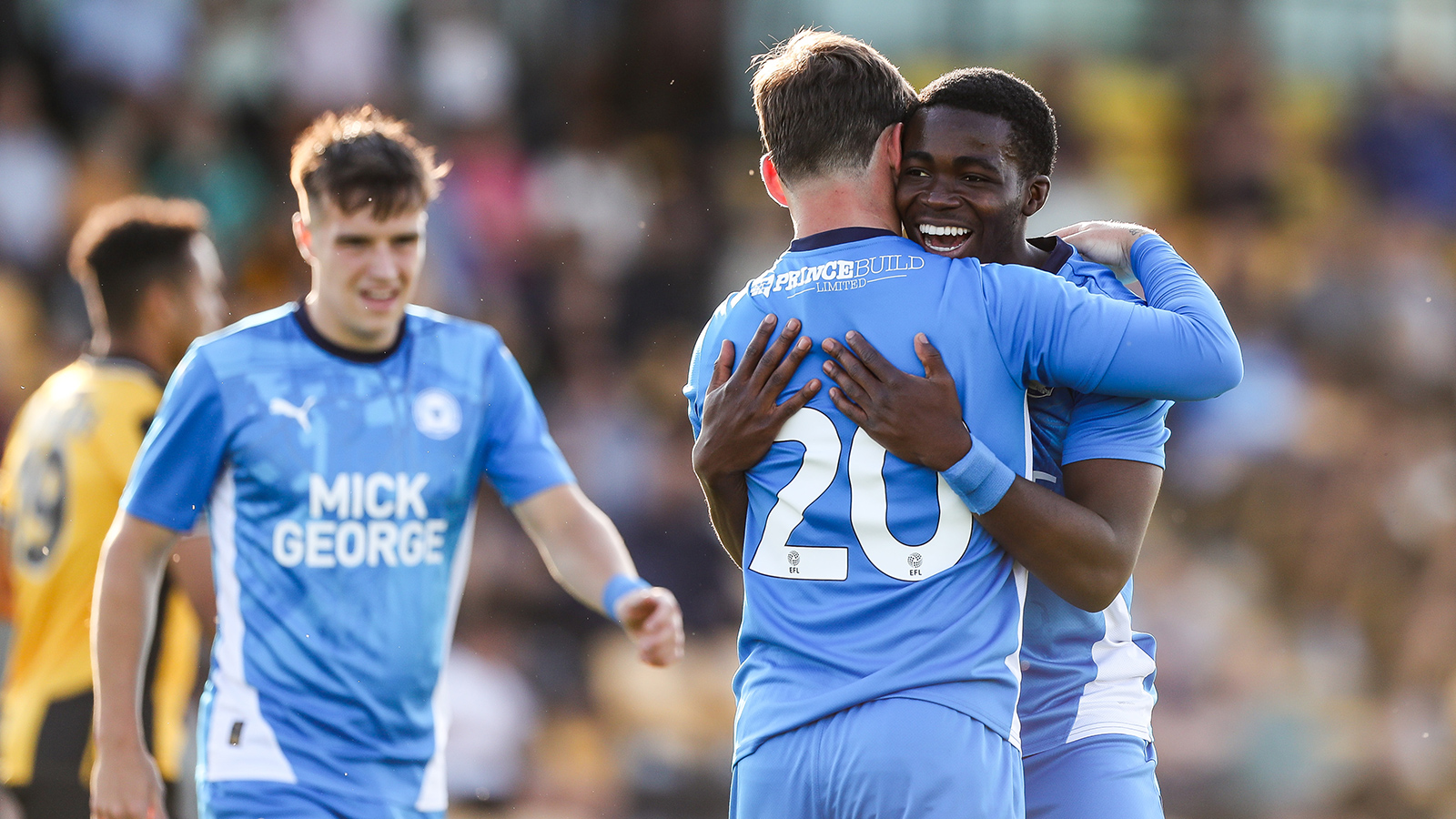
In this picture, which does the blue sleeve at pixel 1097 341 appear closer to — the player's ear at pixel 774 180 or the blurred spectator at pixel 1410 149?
the player's ear at pixel 774 180

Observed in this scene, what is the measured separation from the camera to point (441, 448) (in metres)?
4.23

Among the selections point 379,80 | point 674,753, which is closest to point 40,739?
point 674,753

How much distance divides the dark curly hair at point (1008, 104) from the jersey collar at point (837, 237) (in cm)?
37

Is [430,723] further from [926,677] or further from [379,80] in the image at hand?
[379,80]

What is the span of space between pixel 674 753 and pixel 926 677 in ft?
20.4

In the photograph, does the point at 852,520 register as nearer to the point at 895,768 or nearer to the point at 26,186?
the point at 895,768

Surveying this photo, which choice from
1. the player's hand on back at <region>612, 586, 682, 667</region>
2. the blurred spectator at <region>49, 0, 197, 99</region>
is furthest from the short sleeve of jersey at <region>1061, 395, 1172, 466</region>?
A: the blurred spectator at <region>49, 0, 197, 99</region>

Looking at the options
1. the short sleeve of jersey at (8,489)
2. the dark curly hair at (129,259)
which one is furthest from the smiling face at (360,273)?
the short sleeve of jersey at (8,489)

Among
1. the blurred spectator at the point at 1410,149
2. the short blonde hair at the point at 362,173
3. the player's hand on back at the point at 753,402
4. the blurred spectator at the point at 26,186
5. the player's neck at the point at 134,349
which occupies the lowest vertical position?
the player's hand on back at the point at 753,402

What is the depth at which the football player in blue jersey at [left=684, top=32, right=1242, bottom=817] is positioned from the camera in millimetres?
2883

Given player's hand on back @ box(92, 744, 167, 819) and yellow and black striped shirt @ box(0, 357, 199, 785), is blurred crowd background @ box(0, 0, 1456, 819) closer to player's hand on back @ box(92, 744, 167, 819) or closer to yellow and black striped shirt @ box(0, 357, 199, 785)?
yellow and black striped shirt @ box(0, 357, 199, 785)

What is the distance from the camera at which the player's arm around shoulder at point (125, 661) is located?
3.83 m

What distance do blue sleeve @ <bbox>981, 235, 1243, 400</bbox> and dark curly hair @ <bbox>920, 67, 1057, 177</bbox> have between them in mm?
464

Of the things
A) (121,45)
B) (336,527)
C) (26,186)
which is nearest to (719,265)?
(121,45)
